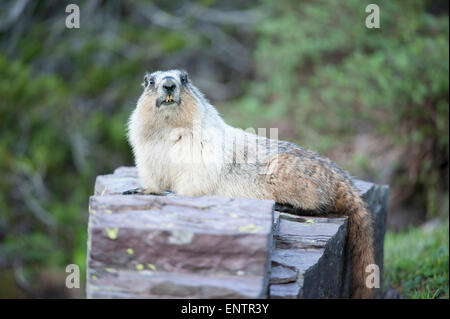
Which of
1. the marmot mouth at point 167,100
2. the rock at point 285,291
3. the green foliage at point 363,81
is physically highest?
the green foliage at point 363,81

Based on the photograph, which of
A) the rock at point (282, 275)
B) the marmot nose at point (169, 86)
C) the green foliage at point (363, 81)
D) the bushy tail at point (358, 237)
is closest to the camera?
the rock at point (282, 275)

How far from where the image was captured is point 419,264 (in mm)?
6648

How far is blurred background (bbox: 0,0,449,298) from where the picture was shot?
9500 mm

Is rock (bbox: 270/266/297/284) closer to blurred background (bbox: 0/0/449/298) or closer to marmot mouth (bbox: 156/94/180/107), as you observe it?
marmot mouth (bbox: 156/94/180/107)

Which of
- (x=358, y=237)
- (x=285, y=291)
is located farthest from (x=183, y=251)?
(x=358, y=237)

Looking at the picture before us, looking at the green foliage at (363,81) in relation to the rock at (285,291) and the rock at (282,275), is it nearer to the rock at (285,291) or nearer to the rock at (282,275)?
the rock at (282,275)

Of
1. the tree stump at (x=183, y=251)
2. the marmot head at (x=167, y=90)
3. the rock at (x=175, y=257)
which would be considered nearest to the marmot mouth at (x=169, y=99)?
the marmot head at (x=167, y=90)

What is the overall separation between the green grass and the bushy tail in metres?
1.23

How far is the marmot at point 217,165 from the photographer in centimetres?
500

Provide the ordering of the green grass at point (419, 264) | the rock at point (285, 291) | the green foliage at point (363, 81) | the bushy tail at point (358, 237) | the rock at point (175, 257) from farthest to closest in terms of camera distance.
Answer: the green foliage at point (363, 81)
the green grass at point (419, 264)
the bushy tail at point (358, 237)
the rock at point (285, 291)
the rock at point (175, 257)

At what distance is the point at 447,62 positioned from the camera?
9086mm

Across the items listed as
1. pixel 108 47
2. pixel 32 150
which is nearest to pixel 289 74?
pixel 108 47

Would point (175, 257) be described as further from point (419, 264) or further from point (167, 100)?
point (419, 264)

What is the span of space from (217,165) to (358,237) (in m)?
1.72
